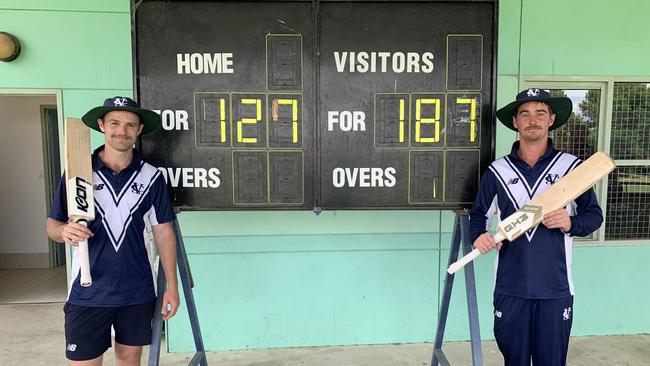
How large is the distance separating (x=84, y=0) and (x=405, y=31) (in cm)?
250

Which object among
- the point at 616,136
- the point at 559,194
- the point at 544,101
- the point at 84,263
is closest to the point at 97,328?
the point at 84,263

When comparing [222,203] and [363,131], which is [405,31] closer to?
[363,131]

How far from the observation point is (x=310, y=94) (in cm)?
265

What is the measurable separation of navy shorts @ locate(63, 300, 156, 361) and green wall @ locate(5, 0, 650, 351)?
4.26 feet

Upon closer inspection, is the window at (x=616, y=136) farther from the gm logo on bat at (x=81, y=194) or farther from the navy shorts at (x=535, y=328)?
the gm logo on bat at (x=81, y=194)

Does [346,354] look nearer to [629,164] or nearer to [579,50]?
[629,164]

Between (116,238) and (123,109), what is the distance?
25.6 inches

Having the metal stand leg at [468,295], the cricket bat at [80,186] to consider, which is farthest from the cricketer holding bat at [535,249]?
the cricket bat at [80,186]

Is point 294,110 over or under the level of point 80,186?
over

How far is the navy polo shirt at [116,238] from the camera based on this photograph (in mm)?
2215

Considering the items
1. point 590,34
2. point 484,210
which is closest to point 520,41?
point 590,34

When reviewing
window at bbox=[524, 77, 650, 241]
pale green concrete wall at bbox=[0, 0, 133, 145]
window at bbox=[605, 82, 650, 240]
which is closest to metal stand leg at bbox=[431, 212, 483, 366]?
window at bbox=[524, 77, 650, 241]

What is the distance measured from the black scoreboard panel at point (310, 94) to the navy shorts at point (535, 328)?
0.68 meters

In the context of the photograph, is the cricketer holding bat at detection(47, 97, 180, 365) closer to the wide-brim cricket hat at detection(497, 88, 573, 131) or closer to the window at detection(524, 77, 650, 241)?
the wide-brim cricket hat at detection(497, 88, 573, 131)
